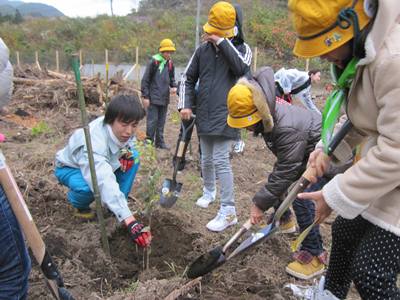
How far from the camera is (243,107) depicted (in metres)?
2.58

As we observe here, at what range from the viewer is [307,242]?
117 inches

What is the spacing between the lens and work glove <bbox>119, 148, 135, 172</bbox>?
133 inches

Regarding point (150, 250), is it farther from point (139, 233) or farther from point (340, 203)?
point (340, 203)

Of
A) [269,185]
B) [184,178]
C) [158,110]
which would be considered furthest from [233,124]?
[158,110]

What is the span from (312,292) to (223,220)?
4.15 feet

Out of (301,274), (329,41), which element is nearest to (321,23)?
(329,41)

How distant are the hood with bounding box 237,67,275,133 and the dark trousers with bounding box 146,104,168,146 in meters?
4.12

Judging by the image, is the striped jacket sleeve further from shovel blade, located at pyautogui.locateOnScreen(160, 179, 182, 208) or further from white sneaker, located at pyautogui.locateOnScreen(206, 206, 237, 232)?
white sneaker, located at pyautogui.locateOnScreen(206, 206, 237, 232)

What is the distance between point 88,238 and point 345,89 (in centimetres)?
216

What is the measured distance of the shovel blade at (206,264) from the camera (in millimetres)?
2520

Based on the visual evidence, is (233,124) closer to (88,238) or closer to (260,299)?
(260,299)

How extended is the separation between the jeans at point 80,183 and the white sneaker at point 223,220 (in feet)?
2.64

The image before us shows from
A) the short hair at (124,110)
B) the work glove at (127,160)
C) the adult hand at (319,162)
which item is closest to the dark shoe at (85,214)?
the work glove at (127,160)

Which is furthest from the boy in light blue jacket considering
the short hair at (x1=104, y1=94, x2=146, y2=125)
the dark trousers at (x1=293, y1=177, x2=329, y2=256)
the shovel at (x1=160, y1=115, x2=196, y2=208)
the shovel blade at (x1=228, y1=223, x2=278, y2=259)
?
the dark trousers at (x1=293, y1=177, x2=329, y2=256)
